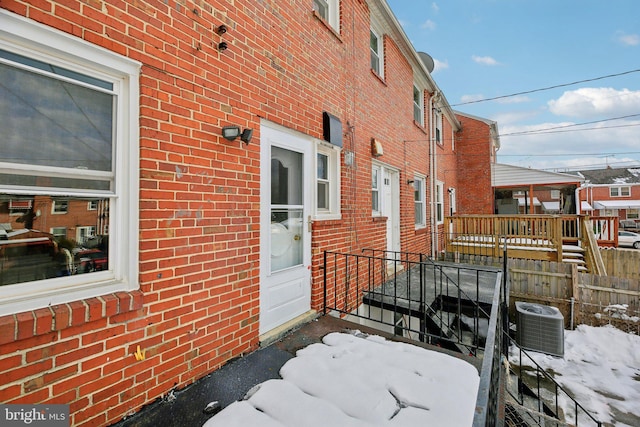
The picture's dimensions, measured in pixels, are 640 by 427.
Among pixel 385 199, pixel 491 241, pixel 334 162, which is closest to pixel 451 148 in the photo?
pixel 491 241

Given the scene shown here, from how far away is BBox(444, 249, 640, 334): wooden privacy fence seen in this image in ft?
20.8

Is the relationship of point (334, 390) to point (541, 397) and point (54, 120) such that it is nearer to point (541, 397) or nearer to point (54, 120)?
point (54, 120)

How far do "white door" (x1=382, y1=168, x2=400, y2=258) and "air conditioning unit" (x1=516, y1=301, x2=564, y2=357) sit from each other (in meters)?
2.98

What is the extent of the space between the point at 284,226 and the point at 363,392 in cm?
203

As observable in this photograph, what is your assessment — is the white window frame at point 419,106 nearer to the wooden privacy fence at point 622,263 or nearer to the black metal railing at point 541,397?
the black metal railing at point 541,397

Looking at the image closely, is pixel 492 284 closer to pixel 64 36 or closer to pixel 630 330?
pixel 630 330

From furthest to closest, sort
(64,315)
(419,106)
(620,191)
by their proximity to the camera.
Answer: (620,191) → (419,106) → (64,315)

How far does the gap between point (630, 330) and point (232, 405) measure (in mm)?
8582

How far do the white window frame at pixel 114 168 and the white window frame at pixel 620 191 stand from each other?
43782 mm

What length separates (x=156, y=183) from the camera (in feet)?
7.13

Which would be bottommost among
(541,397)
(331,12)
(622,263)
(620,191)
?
(541,397)

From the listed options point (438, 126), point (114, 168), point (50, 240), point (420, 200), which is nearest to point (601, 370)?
point (420, 200)

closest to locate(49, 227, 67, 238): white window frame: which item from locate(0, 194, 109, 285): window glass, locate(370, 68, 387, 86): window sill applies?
locate(0, 194, 109, 285): window glass

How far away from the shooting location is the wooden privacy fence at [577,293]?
20.8ft
